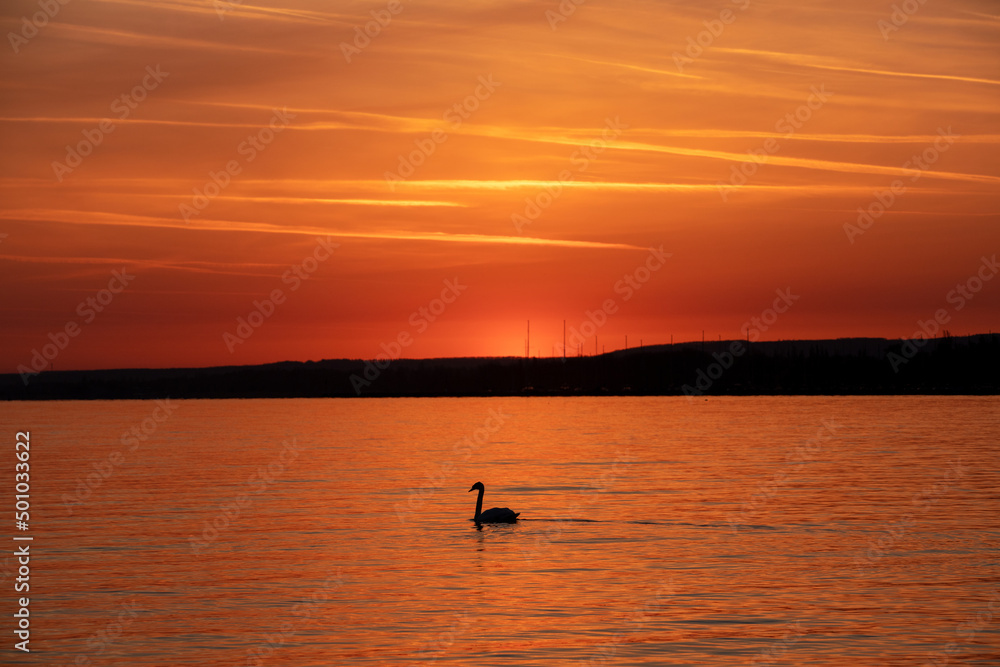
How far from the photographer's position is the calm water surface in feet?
76.2

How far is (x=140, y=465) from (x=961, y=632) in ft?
195

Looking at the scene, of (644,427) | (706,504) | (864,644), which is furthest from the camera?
(644,427)

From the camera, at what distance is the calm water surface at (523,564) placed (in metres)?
23.2

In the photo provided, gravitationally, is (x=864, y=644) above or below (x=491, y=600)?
below

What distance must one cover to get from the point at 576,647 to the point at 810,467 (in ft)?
149

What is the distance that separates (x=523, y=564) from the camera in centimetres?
3259

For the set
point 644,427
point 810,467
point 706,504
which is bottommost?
point 706,504

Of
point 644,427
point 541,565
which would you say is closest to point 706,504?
point 541,565

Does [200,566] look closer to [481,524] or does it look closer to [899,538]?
[481,524]

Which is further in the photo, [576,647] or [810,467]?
[810,467]

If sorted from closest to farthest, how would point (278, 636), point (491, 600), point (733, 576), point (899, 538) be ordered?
point (278, 636) < point (491, 600) < point (733, 576) < point (899, 538)

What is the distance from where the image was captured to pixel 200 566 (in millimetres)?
32906

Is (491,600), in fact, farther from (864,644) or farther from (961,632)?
(961,632)

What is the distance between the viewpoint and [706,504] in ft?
153
